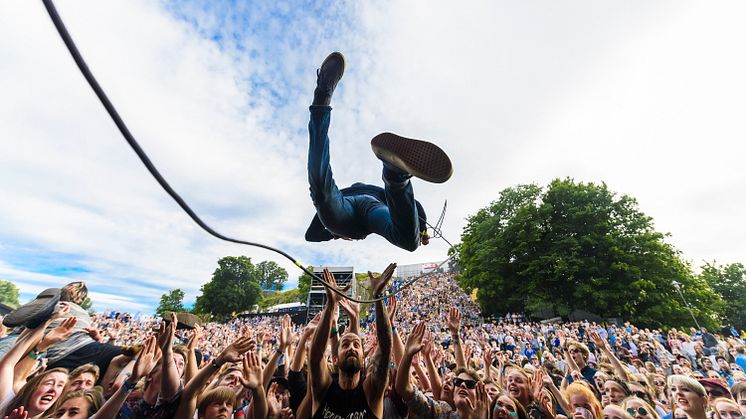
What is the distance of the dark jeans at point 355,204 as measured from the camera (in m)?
2.66

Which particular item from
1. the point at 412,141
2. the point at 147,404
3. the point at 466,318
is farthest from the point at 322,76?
the point at 466,318

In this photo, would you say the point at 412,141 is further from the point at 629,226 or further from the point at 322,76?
the point at 629,226

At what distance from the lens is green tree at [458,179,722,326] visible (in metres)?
20.2

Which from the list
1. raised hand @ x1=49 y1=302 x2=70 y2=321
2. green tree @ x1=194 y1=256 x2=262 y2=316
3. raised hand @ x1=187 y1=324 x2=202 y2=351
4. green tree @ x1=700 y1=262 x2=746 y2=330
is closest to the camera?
raised hand @ x1=49 y1=302 x2=70 y2=321

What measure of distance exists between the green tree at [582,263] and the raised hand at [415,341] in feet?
71.6

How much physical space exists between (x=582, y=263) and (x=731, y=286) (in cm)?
3501

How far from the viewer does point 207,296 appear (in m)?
50.4

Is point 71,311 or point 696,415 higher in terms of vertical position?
point 71,311

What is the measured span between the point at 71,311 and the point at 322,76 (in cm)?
415

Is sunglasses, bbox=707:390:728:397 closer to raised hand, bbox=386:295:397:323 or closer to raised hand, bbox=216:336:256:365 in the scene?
raised hand, bbox=386:295:397:323

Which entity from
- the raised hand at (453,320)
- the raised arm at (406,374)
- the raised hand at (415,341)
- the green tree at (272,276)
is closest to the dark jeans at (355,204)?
the raised hand at (415,341)

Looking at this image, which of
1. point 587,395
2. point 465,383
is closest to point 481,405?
point 465,383

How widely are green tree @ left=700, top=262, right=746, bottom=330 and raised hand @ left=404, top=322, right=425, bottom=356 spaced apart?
51.7 metres

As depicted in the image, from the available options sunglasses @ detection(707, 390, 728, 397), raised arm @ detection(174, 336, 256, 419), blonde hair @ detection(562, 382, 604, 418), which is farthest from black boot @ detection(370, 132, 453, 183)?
sunglasses @ detection(707, 390, 728, 397)
